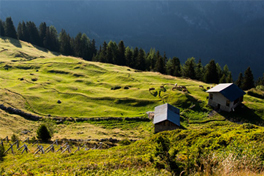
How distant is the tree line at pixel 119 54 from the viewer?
10975cm

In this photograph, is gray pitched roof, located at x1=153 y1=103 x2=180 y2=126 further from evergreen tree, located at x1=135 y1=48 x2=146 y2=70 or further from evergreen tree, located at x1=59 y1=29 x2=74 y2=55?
evergreen tree, located at x1=59 y1=29 x2=74 y2=55

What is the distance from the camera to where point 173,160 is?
41.9 ft

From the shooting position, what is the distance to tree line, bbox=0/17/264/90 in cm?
10975

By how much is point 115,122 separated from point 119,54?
275ft

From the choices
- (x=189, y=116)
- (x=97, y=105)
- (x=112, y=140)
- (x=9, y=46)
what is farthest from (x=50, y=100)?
(x=9, y=46)

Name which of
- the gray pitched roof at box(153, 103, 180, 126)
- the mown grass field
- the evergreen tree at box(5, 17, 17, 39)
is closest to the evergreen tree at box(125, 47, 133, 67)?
the mown grass field

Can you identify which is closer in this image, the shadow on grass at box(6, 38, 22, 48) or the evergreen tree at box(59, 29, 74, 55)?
the shadow on grass at box(6, 38, 22, 48)

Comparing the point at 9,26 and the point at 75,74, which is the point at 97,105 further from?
the point at 9,26

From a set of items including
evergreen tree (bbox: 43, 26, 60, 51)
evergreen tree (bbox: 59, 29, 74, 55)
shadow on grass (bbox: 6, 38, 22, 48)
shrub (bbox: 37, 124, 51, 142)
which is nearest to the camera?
shrub (bbox: 37, 124, 51, 142)

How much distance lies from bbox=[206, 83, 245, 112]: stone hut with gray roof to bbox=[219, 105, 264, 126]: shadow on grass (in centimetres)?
149

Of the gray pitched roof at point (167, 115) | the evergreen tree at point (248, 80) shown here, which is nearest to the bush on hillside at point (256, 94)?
the evergreen tree at point (248, 80)

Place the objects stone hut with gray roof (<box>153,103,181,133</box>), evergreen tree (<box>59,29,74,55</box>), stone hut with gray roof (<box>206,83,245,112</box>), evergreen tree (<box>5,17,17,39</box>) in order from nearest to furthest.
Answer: stone hut with gray roof (<box>153,103,181,133</box>) → stone hut with gray roof (<box>206,83,245,112</box>) → evergreen tree (<box>5,17,17,39</box>) → evergreen tree (<box>59,29,74,55</box>)

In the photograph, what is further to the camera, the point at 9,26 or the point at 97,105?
the point at 9,26

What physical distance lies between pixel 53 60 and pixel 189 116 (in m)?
82.8
